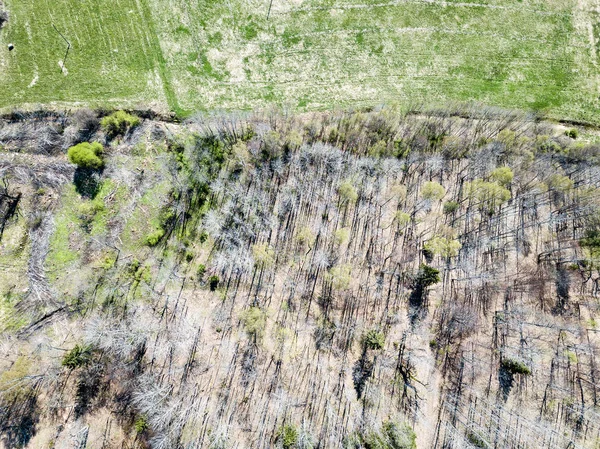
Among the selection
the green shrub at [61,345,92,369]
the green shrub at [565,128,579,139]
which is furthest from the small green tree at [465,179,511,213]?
the green shrub at [61,345,92,369]

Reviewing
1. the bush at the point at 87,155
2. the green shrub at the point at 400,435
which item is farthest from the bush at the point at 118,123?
the green shrub at the point at 400,435

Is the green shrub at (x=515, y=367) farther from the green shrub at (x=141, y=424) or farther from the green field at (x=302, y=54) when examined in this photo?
the green shrub at (x=141, y=424)

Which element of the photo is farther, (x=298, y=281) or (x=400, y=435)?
(x=298, y=281)

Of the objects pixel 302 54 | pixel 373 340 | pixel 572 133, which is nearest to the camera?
pixel 373 340

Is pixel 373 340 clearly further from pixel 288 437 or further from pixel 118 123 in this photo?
pixel 118 123

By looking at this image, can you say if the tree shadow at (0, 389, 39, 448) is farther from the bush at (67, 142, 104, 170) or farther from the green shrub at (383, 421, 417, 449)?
the green shrub at (383, 421, 417, 449)

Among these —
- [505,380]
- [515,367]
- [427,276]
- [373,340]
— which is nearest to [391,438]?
[373,340]
